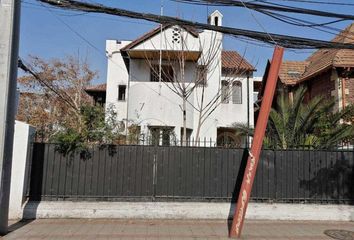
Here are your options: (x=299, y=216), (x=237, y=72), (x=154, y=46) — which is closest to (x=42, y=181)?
(x=299, y=216)

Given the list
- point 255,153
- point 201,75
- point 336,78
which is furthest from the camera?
point 201,75

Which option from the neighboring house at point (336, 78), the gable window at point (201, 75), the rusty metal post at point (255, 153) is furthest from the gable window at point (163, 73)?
the rusty metal post at point (255, 153)

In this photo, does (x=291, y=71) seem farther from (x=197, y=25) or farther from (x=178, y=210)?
(x=178, y=210)

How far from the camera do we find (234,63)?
66.1 ft

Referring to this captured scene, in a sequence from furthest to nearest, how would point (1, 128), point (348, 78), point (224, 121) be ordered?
point (224, 121) < point (348, 78) < point (1, 128)

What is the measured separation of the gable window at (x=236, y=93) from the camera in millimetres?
19516

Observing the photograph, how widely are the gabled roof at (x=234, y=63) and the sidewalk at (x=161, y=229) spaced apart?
11693mm

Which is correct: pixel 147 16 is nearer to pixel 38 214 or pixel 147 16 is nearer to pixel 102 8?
pixel 102 8

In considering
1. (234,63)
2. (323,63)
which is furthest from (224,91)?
(323,63)

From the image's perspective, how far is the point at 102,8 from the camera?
25.3 feet

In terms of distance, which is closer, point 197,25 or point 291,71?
point 197,25

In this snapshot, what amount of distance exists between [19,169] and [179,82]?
9.31m

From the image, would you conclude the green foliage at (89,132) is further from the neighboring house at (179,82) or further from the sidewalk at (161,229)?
the neighboring house at (179,82)

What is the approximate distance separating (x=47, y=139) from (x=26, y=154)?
2.82 feet
